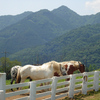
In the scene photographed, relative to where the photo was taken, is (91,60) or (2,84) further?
(91,60)

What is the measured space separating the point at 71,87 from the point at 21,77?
3.33m

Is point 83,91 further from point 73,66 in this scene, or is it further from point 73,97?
point 73,66

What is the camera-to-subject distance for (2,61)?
7662 cm

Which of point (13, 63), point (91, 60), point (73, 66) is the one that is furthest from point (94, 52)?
point (73, 66)

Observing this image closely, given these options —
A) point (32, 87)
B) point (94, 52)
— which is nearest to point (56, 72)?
point (32, 87)

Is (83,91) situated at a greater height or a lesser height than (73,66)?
lesser

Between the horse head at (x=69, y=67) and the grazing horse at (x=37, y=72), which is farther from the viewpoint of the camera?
the horse head at (x=69, y=67)

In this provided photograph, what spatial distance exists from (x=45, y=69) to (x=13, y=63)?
6735cm

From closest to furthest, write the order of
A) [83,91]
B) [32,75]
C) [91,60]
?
[83,91] → [32,75] → [91,60]

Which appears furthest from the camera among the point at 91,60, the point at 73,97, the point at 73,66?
the point at 91,60

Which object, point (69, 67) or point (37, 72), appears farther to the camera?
point (69, 67)

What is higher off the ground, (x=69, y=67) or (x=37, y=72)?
(x=69, y=67)

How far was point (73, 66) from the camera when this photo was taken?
13359mm

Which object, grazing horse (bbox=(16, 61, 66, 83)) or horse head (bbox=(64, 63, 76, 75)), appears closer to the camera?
grazing horse (bbox=(16, 61, 66, 83))
